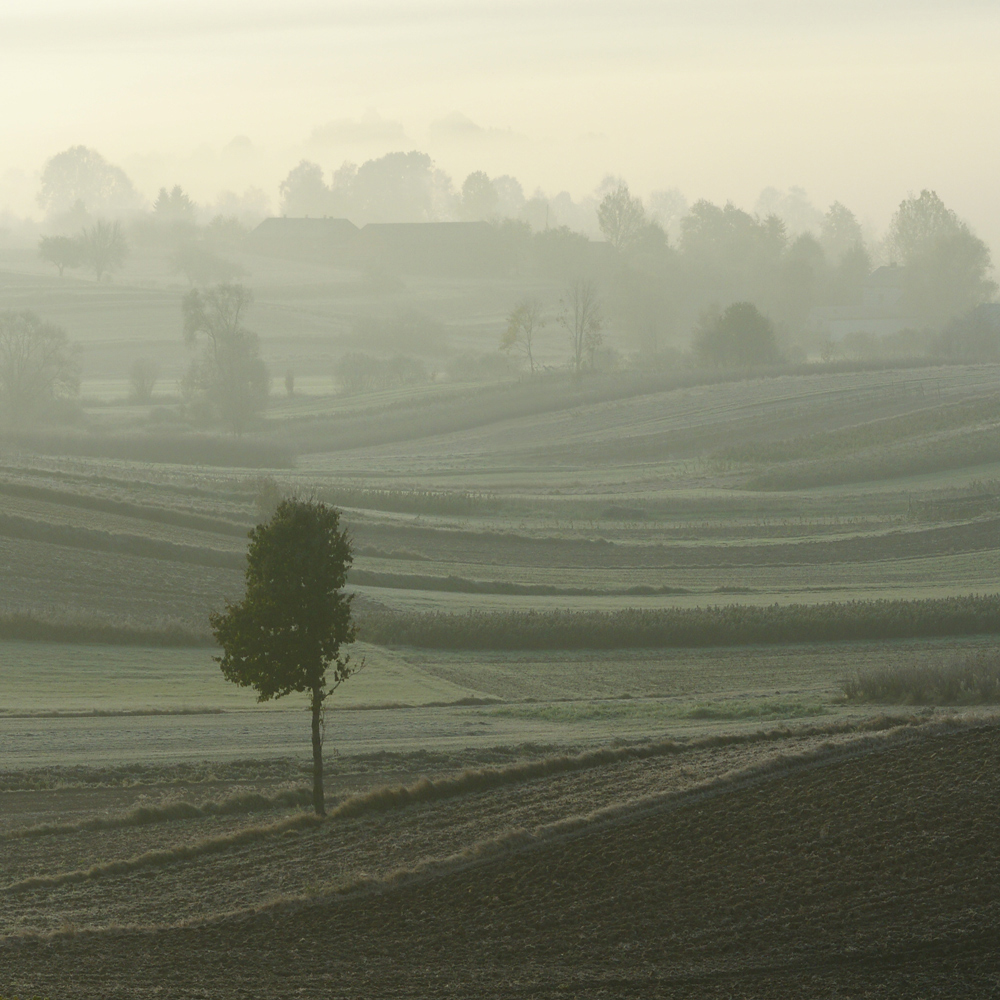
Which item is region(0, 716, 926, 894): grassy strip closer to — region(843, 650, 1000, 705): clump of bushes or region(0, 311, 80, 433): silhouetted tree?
region(843, 650, 1000, 705): clump of bushes

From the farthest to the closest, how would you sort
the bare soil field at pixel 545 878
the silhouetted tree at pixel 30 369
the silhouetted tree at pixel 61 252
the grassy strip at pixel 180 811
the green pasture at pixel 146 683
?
1. the silhouetted tree at pixel 61 252
2. the silhouetted tree at pixel 30 369
3. the green pasture at pixel 146 683
4. the grassy strip at pixel 180 811
5. the bare soil field at pixel 545 878

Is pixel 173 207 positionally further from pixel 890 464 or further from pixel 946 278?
pixel 890 464

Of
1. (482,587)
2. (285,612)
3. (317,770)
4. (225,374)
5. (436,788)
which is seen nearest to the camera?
(317,770)

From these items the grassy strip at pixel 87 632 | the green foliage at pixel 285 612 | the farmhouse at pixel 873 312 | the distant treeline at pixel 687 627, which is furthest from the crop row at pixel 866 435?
the farmhouse at pixel 873 312

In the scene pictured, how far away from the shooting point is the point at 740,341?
333 ft

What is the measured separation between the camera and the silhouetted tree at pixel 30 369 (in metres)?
82.9

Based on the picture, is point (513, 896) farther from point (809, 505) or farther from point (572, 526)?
point (809, 505)

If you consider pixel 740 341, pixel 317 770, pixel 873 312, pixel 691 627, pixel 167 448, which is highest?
pixel 873 312

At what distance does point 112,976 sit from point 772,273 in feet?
432

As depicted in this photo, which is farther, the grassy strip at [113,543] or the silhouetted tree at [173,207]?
the silhouetted tree at [173,207]

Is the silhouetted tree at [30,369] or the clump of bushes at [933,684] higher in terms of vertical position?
the silhouetted tree at [30,369]

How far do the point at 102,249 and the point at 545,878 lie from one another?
471ft

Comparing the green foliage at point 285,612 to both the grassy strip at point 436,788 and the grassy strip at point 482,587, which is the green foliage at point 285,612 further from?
the grassy strip at point 482,587

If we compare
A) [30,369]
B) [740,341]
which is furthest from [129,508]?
[740,341]
